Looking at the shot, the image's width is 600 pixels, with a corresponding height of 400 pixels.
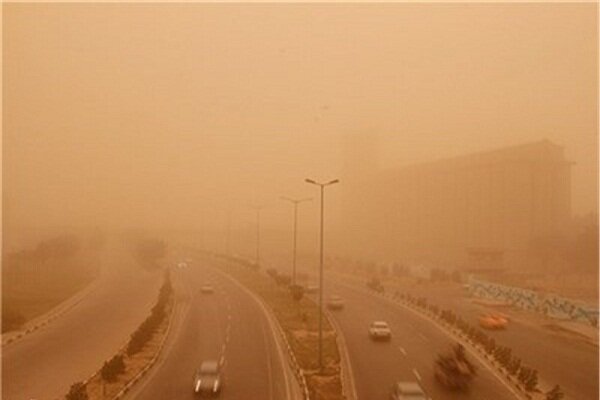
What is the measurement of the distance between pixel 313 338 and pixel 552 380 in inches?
547

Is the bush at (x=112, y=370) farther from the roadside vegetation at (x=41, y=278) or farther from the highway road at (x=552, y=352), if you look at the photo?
the highway road at (x=552, y=352)

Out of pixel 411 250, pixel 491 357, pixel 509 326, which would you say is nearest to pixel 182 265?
pixel 411 250

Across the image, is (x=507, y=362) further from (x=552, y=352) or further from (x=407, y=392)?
(x=407, y=392)

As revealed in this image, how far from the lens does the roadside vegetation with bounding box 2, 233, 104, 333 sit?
177 ft

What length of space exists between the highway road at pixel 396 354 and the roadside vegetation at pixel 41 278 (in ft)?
73.6

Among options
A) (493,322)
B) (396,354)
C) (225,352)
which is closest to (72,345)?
(225,352)

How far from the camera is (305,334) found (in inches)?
1655

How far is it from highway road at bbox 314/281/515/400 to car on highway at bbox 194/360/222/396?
221 inches

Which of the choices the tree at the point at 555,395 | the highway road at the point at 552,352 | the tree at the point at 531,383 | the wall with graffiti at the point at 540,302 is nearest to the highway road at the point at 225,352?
the tree at the point at 531,383

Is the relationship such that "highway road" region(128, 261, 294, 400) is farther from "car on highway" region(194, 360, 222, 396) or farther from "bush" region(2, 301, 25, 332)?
"bush" region(2, 301, 25, 332)

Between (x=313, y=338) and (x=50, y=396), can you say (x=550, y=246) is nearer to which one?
(x=313, y=338)

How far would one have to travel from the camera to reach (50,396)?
28.2 m

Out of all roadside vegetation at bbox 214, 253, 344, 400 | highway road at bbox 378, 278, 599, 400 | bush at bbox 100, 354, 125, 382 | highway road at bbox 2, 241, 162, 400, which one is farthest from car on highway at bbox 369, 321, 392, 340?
bush at bbox 100, 354, 125, 382

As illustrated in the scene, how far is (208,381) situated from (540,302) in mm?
36021
